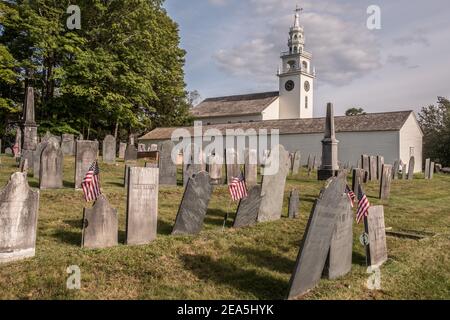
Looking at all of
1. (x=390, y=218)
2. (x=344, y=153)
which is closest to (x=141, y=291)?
(x=390, y=218)

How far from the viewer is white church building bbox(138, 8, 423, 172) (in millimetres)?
32969

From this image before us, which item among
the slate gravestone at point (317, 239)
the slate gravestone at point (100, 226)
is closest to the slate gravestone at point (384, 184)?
the slate gravestone at point (317, 239)

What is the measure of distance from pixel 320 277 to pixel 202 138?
36.6 m

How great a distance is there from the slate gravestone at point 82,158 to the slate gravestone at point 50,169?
1.59ft

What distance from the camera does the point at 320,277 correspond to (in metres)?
6.12

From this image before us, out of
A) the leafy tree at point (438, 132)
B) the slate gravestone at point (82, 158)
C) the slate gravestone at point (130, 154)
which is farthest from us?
the leafy tree at point (438, 132)

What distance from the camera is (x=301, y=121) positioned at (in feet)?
126

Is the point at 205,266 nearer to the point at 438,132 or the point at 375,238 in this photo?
the point at 375,238

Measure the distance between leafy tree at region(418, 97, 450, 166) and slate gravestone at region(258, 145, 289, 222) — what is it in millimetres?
34115

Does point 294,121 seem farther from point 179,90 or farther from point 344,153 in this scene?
point 179,90

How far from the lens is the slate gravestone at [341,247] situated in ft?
20.4

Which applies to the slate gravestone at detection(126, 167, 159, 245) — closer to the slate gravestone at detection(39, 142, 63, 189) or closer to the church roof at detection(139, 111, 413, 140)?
the slate gravestone at detection(39, 142, 63, 189)

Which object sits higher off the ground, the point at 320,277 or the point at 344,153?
the point at 344,153

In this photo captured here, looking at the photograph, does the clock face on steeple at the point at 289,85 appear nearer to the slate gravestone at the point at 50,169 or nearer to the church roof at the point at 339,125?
the church roof at the point at 339,125
